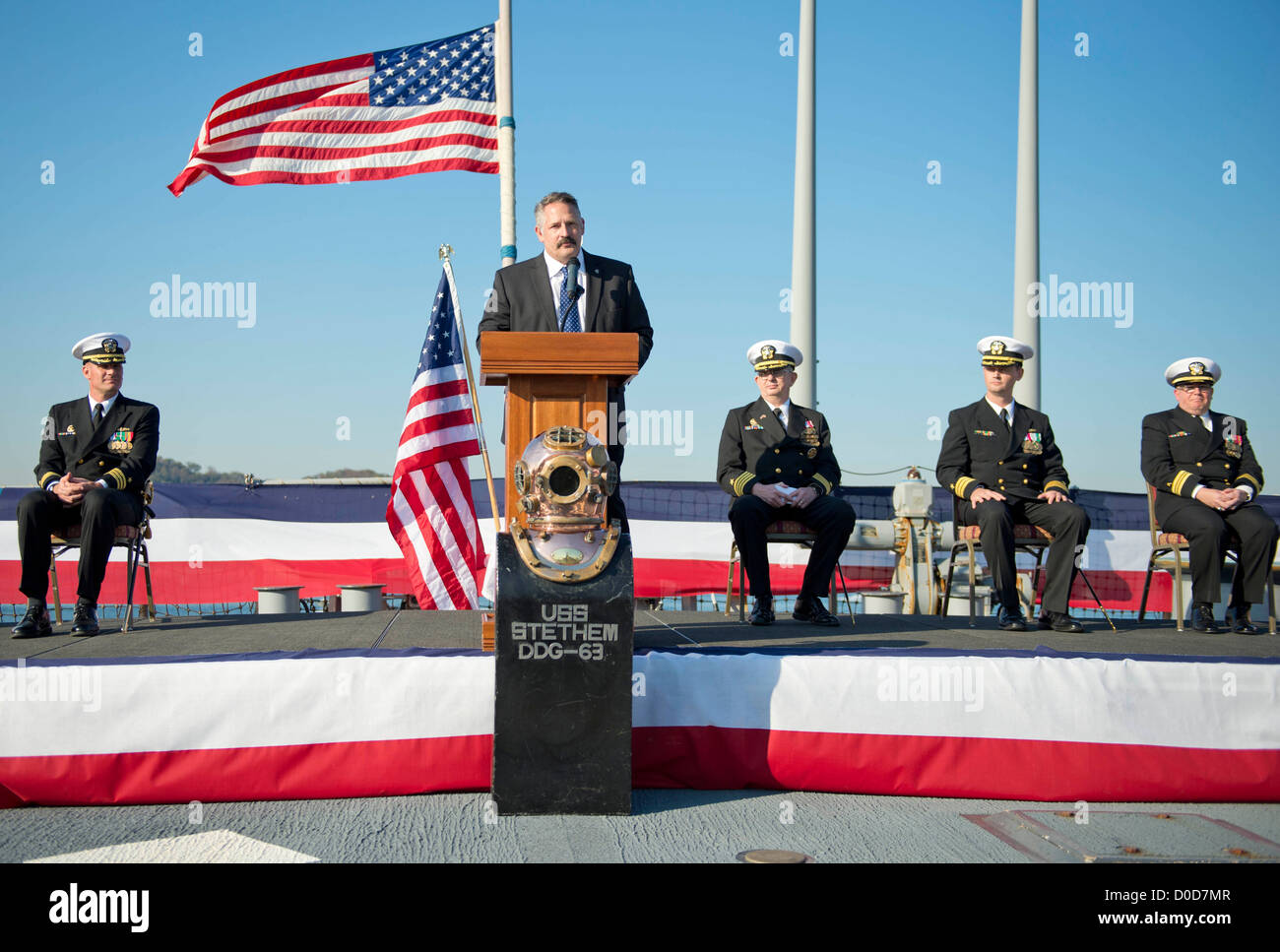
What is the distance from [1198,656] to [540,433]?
2671 millimetres

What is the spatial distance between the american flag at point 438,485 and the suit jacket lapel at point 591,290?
9.36 feet

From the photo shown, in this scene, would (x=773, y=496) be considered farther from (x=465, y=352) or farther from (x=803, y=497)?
(x=465, y=352)

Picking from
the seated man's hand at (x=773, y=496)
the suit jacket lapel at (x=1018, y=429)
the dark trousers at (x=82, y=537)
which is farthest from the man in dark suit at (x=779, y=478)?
the dark trousers at (x=82, y=537)

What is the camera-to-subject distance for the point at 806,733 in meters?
3.93

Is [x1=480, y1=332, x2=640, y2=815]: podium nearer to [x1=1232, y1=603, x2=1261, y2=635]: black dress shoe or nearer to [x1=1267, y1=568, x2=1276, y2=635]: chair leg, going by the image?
[x1=1232, y1=603, x2=1261, y2=635]: black dress shoe

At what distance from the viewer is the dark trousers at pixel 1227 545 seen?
19.3 feet

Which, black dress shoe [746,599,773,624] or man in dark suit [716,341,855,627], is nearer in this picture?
black dress shoe [746,599,773,624]

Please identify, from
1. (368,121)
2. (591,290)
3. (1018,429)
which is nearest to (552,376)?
(591,290)

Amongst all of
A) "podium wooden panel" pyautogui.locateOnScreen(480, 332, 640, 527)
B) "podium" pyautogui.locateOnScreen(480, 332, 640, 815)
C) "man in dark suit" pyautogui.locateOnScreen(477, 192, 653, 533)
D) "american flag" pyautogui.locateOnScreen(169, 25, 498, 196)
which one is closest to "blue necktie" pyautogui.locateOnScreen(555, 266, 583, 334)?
"man in dark suit" pyautogui.locateOnScreen(477, 192, 653, 533)

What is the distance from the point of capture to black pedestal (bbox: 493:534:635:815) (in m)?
3.47

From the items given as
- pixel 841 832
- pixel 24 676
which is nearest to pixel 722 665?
pixel 841 832

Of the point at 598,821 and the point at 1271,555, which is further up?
the point at 1271,555

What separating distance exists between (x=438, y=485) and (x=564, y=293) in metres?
3.11
